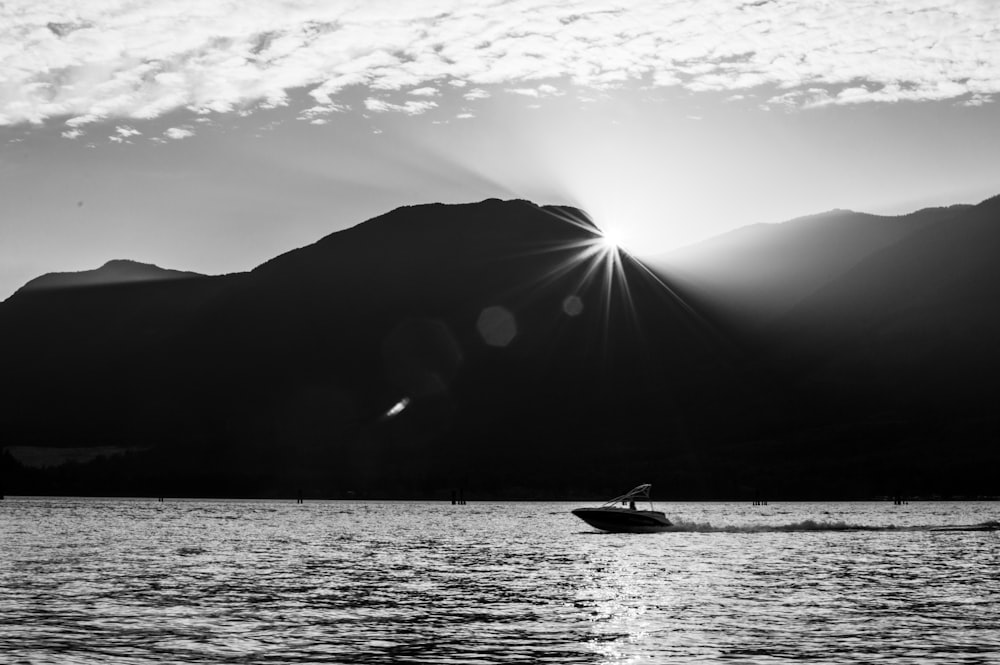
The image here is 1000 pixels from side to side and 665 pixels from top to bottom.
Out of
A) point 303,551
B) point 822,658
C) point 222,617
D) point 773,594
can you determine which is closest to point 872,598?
point 773,594

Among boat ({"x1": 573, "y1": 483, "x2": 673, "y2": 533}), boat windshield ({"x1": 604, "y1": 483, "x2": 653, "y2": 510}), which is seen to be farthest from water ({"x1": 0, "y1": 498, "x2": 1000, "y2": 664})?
boat ({"x1": 573, "y1": 483, "x2": 673, "y2": 533})

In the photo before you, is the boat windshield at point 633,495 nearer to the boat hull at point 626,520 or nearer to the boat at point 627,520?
the boat at point 627,520

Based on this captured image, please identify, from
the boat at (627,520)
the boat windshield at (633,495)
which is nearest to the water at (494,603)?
the boat windshield at (633,495)

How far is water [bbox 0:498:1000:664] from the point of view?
151ft

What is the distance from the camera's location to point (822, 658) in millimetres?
44156

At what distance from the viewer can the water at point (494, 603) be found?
4594cm

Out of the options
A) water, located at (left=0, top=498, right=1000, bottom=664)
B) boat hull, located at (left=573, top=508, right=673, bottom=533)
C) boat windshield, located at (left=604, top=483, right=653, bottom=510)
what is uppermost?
boat windshield, located at (left=604, top=483, right=653, bottom=510)

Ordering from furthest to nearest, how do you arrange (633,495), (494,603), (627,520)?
(633,495)
(627,520)
(494,603)

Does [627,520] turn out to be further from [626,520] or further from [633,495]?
[633,495]

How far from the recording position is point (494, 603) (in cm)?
6425

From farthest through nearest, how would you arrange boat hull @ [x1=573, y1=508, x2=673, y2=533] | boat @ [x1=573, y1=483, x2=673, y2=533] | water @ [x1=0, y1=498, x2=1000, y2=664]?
boat hull @ [x1=573, y1=508, x2=673, y2=533]
boat @ [x1=573, y1=483, x2=673, y2=533]
water @ [x1=0, y1=498, x2=1000, y2=664]

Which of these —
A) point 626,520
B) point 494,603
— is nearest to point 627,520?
point 626,520

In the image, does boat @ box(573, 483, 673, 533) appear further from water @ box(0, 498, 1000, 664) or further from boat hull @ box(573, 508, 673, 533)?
water @ box(0, 498, 1000, 664)

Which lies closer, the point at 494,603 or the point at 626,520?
the point at 494,603
